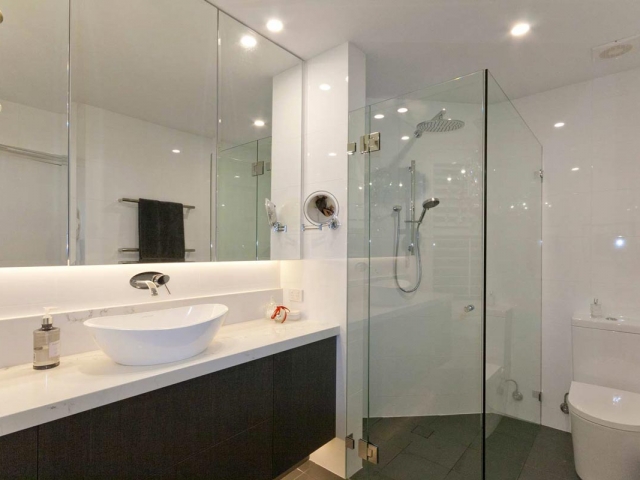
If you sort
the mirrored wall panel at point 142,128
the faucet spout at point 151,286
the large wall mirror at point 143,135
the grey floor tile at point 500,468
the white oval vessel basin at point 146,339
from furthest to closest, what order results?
1. the grey floor tile at point 500,468
2. the faucet spout at point 151,286
3. the mirrored wall panel at point 142,128
4. the large wall mirror at point 143,135
5. the white oval vessel basin at point 146,339

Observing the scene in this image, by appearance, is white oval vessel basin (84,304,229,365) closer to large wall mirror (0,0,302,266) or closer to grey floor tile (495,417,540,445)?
large wall mirror (0,0,302,266)

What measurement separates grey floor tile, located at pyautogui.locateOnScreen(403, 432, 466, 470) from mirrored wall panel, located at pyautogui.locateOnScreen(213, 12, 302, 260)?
4.37 feet

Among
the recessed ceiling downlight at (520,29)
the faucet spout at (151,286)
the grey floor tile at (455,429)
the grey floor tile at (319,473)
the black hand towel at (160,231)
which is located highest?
the recessed ceiling downlight at (520,29)

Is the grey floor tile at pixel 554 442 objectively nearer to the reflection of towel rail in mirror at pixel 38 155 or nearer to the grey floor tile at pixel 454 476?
the grey floor tile at pixel 454 476

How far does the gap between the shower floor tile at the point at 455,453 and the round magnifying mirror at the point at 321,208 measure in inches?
50.1

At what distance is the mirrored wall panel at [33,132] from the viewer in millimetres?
1228

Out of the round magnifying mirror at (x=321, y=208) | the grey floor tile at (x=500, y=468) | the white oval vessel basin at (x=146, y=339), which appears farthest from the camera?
→ the round magnifying mirror at (x=321, y=208)

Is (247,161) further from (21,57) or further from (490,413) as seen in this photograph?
(490,413)

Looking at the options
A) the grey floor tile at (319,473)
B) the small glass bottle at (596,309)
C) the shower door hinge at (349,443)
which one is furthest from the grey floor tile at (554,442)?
the grey floor tile at (319,473)

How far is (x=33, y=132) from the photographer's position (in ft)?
4.24

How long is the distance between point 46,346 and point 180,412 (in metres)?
0.55

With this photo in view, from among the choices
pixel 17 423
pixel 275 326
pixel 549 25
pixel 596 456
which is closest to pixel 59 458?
pixel 17 423

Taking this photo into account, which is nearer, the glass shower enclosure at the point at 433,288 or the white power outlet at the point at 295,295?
the glass shower enclosure at the point at 433,288

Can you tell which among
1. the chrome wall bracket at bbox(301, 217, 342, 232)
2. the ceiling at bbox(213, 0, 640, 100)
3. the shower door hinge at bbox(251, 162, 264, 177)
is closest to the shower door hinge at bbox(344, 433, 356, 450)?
the chrome wall bracket at bbox(301, 217, 342, 232)
